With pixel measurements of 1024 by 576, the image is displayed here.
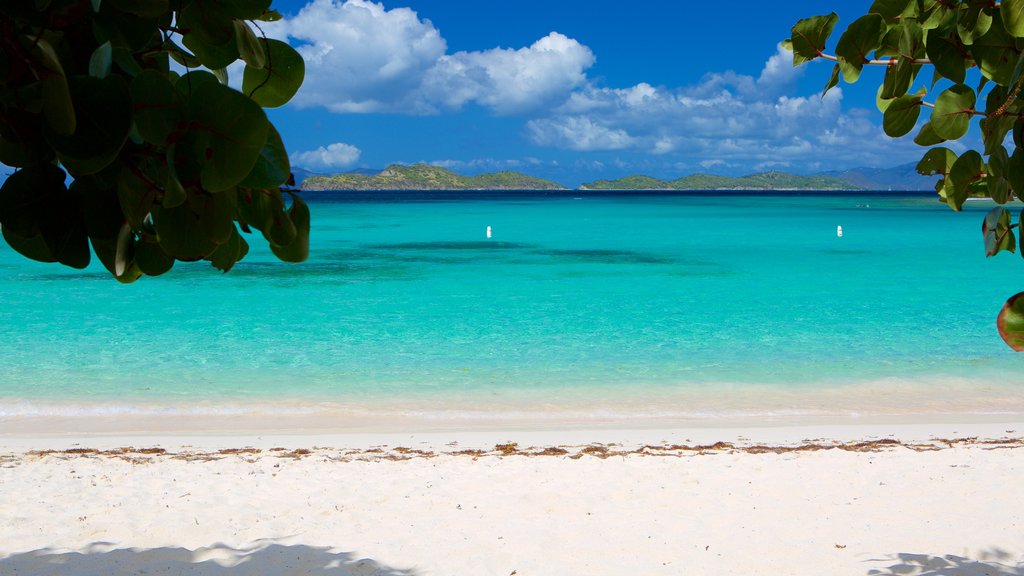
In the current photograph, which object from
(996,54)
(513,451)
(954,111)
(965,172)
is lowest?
(513,451)

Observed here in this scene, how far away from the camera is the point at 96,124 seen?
1017 mm

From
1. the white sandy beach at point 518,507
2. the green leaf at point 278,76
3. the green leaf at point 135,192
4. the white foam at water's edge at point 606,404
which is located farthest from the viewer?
the white foam at water's edge at point 606,404

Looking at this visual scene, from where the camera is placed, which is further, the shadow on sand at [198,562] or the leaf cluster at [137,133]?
the shadow on sand at [198,562]

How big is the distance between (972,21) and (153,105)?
1.61 metres

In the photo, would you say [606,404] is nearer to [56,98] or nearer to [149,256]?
[149,256]

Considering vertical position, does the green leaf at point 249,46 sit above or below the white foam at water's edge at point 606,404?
above

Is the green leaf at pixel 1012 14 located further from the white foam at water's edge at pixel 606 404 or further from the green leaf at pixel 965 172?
the white foam at water's edge at pixel 606 404

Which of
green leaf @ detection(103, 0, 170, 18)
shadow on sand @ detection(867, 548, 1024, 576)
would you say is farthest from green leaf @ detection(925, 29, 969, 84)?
shadow on sand @ detection(867, 548, 1024, 576)

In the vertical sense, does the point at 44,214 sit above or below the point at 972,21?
below

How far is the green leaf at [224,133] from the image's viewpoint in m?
1.03

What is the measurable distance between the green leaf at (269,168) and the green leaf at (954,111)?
137 cm

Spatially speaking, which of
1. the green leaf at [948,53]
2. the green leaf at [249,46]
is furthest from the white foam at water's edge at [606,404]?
the green leaf at [249,46]

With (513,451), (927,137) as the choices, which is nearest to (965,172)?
(927,137)

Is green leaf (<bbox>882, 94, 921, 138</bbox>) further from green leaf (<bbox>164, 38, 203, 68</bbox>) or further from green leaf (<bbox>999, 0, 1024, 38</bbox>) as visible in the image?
green leaf (<bbox>164, 38, 203, 68</bbox>)
